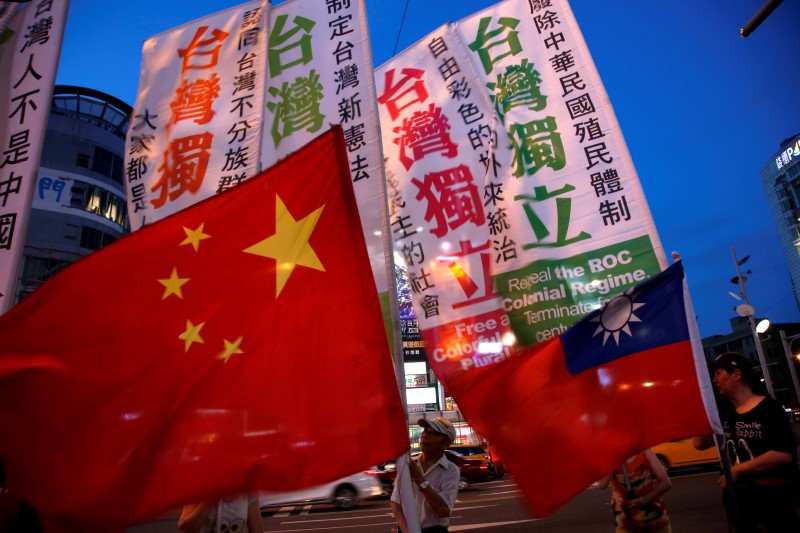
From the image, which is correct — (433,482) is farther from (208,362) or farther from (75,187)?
(75,187)

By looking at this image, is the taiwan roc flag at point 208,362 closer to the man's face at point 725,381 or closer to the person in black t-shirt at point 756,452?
the person in black t-shirt at point 756,452

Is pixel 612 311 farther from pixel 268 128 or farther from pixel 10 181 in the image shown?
pixel 10 181

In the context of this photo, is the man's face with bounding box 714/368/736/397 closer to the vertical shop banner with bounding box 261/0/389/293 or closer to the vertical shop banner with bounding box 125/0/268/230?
the vertical shop banner with bounding box 261/0/389/293

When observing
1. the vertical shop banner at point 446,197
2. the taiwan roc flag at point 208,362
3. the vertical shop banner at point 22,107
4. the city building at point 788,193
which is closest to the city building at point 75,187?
the vertical shop banner at point 22,107

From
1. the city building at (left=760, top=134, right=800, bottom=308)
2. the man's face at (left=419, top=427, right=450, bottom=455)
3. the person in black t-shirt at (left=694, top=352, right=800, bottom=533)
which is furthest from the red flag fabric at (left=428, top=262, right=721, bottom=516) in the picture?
the city building at (left=760, top=134, right=800, bottom=308)

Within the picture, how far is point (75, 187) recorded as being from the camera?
3344 cm

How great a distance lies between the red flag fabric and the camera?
3025mm

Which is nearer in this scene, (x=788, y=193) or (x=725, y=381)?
(x=725, y=381)

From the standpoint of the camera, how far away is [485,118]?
525 centimetres

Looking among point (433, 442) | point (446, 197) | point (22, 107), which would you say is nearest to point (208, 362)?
point (433, 442)

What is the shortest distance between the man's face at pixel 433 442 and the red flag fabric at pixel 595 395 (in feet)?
1.75

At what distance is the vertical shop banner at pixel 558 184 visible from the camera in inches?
173

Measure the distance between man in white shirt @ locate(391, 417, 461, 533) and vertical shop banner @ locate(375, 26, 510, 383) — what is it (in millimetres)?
520

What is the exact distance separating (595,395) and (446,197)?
2.49 metres
